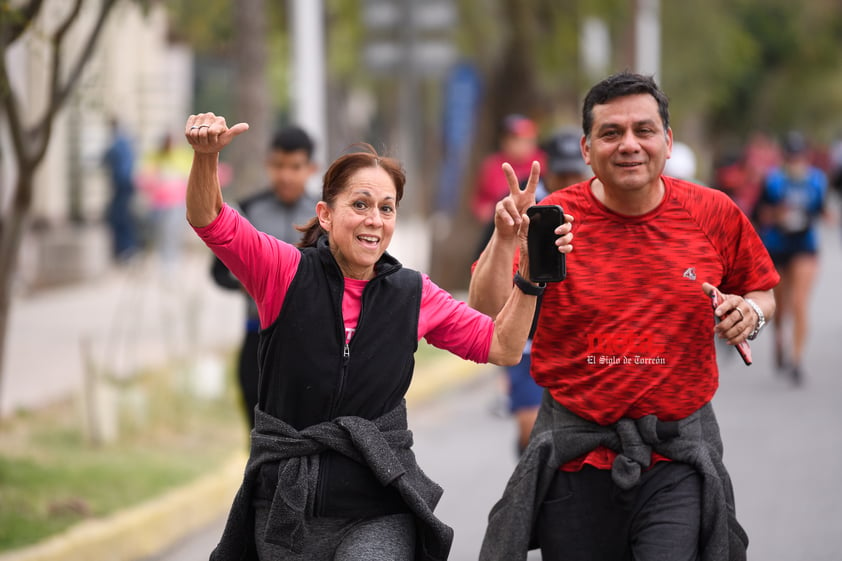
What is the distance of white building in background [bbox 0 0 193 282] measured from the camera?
66.0 ft

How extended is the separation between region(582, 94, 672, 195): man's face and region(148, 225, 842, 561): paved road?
3290 millimetres

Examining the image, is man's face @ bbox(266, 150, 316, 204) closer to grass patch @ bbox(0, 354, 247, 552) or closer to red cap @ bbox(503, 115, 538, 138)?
grass patch @ bbox(0, 354, 247, 552)

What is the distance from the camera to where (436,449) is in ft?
31.1

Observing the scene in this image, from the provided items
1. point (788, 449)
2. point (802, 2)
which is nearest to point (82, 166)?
point (788, 449)

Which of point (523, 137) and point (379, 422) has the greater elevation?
point (523, 137)

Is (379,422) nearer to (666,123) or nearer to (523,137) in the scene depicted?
(666,123)

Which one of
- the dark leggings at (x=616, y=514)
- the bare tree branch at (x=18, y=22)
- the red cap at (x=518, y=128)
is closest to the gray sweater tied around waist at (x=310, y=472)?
the dark leggings at (x=616, y=514)

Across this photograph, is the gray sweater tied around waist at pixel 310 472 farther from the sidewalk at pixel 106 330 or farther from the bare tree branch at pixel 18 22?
the sidewalk at pixel 106 330

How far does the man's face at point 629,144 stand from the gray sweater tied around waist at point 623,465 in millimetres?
687

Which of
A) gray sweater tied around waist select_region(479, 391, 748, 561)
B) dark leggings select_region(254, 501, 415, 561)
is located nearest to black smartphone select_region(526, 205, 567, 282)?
gray sweater tied around waist select_region(479, 391, 748, 561)

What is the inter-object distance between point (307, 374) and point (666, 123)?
1.30 metres

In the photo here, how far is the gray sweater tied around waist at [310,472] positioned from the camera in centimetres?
363

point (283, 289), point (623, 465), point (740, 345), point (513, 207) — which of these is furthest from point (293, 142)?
point (740, 345)

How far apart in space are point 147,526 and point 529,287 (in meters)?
3.79
